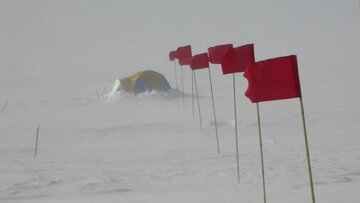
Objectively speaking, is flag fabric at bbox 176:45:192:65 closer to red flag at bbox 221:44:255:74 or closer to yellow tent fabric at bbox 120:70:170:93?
yellow tent fabric at bbox 120:70:170:93

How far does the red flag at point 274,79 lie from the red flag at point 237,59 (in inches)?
113

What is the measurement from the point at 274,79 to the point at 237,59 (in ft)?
11.1

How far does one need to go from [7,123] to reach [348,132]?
45.3ft

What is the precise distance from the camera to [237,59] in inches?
396

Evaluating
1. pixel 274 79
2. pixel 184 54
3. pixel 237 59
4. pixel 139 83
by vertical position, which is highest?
pixel 184 54

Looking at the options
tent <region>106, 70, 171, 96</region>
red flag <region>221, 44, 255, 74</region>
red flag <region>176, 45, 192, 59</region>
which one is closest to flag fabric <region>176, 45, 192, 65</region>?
red flag <region>176, 45, 192, 59</region>

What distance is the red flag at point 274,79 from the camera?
646cm

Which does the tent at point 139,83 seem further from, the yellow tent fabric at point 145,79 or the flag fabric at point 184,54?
the flag fabric at point 184,54

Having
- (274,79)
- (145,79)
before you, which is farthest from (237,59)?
(145,79)

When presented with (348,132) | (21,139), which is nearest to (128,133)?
(21,139)

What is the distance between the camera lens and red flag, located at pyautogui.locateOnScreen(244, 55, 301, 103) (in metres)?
6.46

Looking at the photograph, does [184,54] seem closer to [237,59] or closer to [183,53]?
[183,53]

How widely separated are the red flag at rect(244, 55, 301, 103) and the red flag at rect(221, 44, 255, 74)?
2.86 metres

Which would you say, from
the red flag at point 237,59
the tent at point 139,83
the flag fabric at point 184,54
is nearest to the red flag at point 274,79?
the red flag at point 237,59
